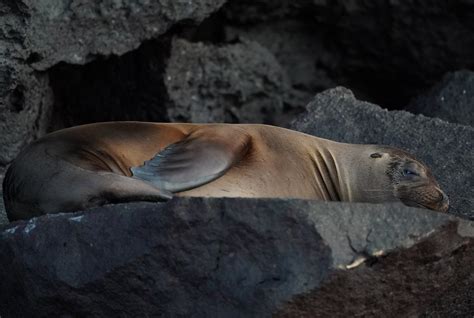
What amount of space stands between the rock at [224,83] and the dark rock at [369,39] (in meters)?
0.25

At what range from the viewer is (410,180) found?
258 inches

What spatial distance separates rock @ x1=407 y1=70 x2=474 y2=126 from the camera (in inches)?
320

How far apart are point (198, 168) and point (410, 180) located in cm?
116

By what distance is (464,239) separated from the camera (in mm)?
5230

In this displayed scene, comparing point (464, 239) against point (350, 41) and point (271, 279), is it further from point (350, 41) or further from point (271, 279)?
point (350, 41)

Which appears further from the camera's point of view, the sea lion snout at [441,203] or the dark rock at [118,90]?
the dark rock at [118,90]

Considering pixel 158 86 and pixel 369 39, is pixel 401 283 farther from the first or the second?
pixel 369 39

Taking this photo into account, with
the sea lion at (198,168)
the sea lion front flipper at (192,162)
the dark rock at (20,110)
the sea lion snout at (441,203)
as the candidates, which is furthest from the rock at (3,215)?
the sea lion snout at (441,203)

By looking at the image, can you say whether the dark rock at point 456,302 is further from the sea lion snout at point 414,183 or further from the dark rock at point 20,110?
the dark rock at point 20,110

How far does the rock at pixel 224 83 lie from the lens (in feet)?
26.7

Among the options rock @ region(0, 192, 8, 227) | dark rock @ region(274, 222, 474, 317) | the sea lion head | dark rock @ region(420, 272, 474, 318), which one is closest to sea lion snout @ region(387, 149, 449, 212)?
the sea lion head

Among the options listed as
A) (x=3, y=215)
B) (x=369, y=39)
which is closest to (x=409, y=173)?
(x=3, y=215)

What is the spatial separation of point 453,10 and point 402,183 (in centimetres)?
235

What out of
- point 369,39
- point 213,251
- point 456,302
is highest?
point 213,251
